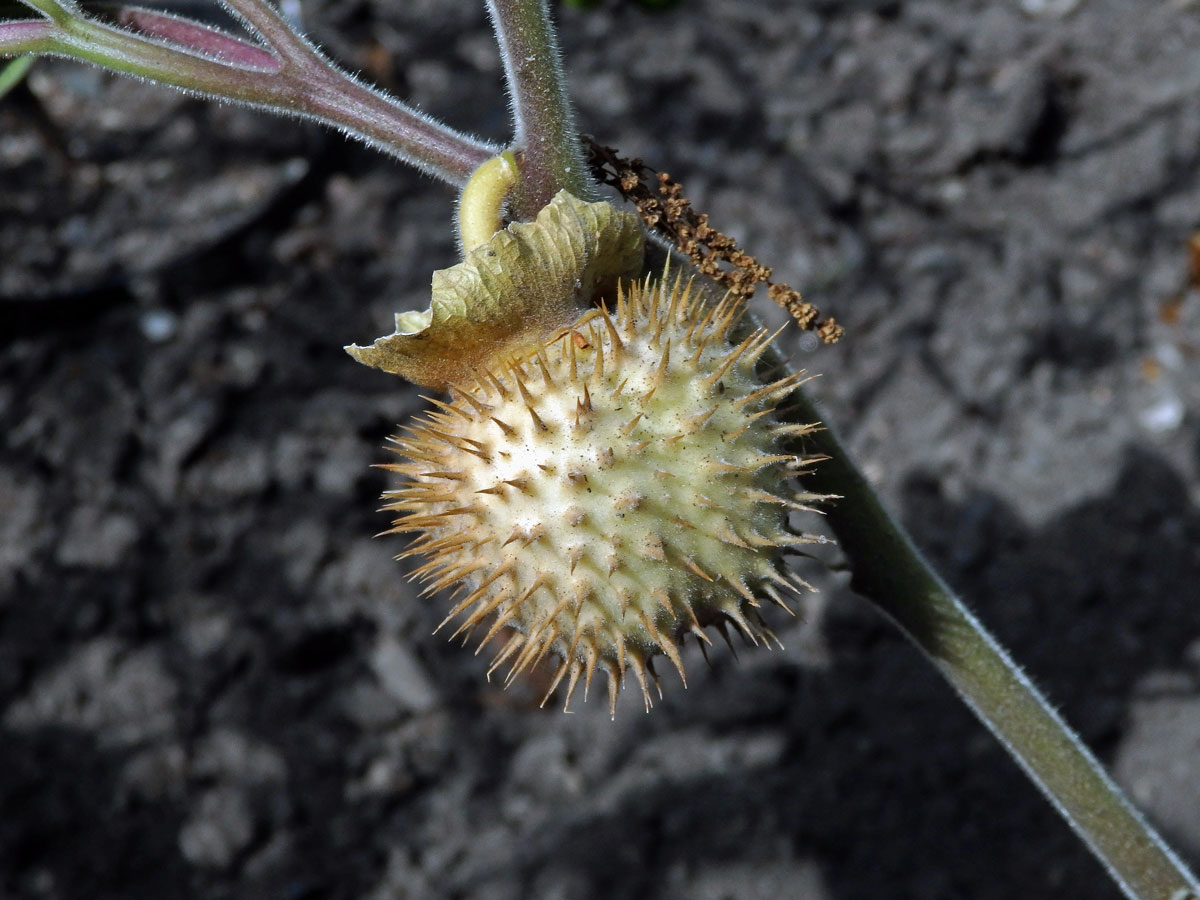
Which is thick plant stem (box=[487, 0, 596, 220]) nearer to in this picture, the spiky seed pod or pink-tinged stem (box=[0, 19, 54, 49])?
the spiky seed pod

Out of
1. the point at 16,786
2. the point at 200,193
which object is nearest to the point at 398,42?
the point at 200,193

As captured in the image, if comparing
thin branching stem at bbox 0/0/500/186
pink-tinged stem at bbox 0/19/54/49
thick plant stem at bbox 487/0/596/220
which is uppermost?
pink-tinged stem at bbox 0/19/54/49

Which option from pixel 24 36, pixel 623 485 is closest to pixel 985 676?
pixel 623 485

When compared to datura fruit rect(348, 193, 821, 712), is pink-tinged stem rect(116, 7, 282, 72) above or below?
above

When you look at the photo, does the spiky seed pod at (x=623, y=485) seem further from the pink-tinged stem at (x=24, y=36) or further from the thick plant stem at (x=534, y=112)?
the pink-tinged stem at (x=24, y=36)

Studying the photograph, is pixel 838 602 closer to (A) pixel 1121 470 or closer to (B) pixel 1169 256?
(A) pixel 1121 470

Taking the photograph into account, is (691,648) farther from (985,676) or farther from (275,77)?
(275,77)

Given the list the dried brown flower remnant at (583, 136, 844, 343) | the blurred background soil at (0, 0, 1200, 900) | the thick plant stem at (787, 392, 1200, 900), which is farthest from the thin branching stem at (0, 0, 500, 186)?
the blurred background soil at (0, 0, 1200, 900)
